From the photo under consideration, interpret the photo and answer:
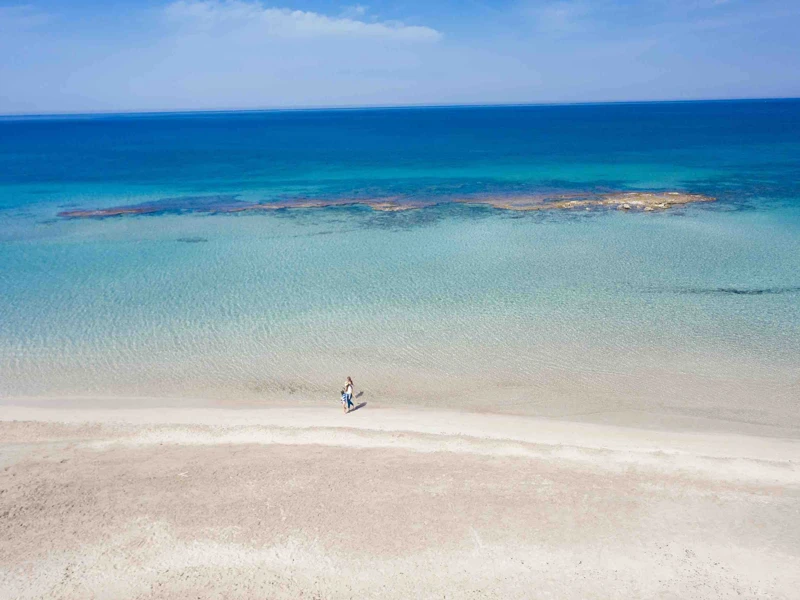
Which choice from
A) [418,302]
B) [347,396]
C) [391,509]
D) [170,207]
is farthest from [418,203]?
[391,509]

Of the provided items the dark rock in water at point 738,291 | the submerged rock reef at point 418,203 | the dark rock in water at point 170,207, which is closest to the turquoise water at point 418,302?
the dark rock in water at point 738,291

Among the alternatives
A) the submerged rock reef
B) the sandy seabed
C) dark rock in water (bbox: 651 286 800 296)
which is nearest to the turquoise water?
dark rock in water (bbox: 651 286 800 296)

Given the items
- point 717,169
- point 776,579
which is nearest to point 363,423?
point 776,579

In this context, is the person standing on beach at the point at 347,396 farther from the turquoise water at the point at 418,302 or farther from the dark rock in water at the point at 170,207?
the dark rock in water at the point at 170,207

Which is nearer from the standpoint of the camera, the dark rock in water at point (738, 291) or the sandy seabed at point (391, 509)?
the sandy seabed at point (391, 509)

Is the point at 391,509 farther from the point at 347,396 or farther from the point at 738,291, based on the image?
the point at 738,291

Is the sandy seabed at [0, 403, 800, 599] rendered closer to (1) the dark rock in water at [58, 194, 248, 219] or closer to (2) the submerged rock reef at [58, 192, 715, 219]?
(2) the submerged rock reef at [58, 192, 715, 219]
